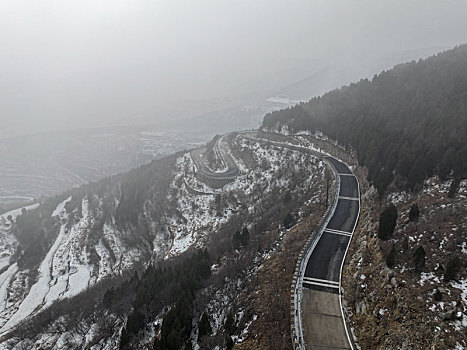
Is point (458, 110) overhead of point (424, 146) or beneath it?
overhead

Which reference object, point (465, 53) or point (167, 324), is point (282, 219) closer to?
point (167, 324)

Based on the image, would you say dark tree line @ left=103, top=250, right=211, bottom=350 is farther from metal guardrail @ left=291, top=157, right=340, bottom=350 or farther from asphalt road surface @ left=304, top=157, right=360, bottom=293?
asphalt road surface @ left=304, top=157, right=360, bottom=293

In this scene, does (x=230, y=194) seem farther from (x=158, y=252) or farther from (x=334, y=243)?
(x=334, y=243)

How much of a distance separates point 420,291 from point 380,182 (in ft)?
60.8

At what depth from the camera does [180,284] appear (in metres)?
28.3

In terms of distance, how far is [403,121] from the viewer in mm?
54875

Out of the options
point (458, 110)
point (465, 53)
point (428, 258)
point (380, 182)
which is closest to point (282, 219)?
point (380, 182)

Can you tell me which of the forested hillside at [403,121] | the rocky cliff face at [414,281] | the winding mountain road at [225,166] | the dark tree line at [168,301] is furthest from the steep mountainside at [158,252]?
the forested hillside at [403,121]

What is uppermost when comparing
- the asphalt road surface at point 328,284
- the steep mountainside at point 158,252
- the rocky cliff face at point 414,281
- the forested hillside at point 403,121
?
the forested hillside at point 403,121

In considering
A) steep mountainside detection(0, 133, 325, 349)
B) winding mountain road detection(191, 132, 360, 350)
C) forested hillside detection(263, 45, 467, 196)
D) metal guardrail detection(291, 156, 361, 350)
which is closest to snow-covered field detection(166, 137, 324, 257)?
steep mountainside detection(0, 133, 325, 349)

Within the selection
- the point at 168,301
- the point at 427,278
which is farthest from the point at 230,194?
the point at 427,278

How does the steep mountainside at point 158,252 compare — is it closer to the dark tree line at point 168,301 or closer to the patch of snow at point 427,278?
the dark tree line at point 168,301

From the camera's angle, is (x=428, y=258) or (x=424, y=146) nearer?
(x=428, y=258)

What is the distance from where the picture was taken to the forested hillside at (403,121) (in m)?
33.8
